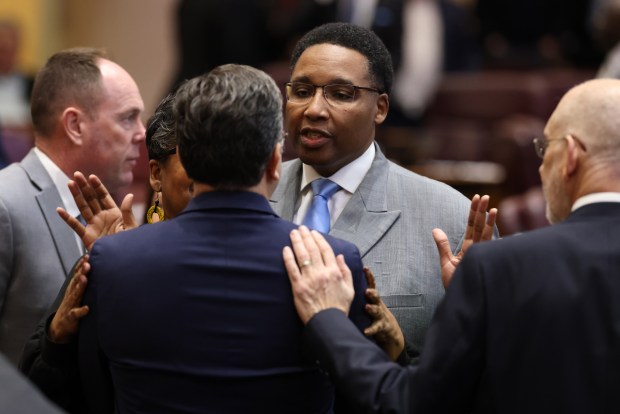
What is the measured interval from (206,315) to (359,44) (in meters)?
1.16

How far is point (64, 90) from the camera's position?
11.9 ft

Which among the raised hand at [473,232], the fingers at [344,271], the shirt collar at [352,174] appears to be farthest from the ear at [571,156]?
the shirt collar at [352,174]

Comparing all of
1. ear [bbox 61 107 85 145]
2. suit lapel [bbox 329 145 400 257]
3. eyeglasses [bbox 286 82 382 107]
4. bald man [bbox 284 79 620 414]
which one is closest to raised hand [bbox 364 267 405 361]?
bald man [bbox 284 79 620 414]

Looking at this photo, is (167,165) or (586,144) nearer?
(586,144)

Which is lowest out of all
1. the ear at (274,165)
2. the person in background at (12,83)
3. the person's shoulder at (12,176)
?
the person in background at (12,83)

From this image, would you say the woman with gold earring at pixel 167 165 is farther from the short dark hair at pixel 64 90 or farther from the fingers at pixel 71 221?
the short dark hair at pixel 64 90

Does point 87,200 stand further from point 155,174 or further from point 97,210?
point 155,174

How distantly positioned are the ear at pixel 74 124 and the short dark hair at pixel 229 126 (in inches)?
46.6

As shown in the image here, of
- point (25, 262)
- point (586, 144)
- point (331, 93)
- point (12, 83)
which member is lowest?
point (12, 83)

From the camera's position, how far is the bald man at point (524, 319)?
2.39 m

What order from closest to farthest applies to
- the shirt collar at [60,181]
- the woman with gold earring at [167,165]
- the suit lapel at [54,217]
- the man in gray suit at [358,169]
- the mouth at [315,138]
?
the woman with gold earring at [167,165], the man in gray suit at [358,169], the mouth at [315,138], the suit lapel at [54,217], the shirt collar at [60,181]

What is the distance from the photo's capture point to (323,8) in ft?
27.2

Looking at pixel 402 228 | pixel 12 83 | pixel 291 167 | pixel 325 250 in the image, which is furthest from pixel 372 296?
pixel 12 83

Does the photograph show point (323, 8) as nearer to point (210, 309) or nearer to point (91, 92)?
point (91, 92)
